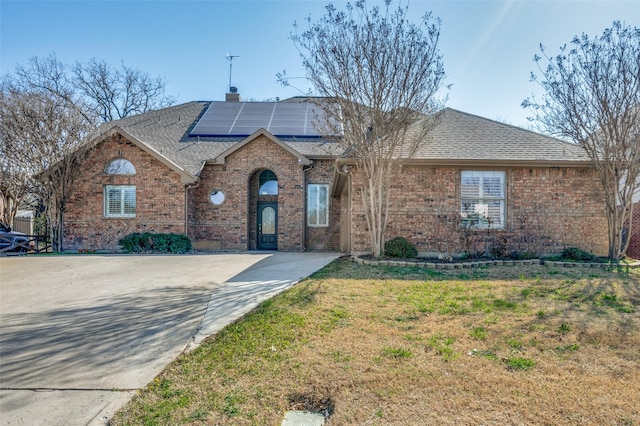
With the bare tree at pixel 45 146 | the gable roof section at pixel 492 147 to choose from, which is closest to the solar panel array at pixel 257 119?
the bare tree at pixel 45 146

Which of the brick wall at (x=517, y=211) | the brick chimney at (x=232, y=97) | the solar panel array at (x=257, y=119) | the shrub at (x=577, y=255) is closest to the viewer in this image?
the shrub at (x=577, y=255)

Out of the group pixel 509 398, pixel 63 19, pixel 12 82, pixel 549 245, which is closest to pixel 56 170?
pixel 63 19

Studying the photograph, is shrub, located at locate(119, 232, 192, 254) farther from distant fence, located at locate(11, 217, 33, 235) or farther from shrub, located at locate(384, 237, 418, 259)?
distant fence, located at locate(11, 217, 33, 235)

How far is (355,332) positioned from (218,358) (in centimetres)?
158

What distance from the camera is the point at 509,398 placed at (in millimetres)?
2906

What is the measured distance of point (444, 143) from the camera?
12.3 meters

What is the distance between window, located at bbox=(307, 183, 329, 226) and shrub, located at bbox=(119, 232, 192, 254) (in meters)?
5.16

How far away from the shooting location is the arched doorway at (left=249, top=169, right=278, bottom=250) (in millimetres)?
16391

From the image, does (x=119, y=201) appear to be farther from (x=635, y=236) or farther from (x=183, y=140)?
(x=635, y=236)

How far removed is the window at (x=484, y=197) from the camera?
461 inches

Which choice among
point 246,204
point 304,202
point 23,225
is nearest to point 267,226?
point 246,204

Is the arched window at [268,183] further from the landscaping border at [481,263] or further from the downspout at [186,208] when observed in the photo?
the landscaping border at [481,263]

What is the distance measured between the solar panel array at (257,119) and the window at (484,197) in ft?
26.3

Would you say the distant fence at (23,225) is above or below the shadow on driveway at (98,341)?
above
